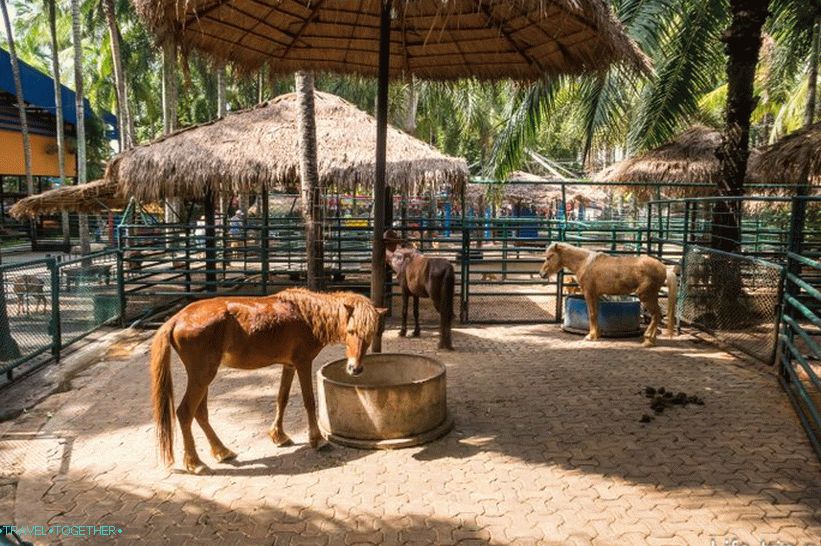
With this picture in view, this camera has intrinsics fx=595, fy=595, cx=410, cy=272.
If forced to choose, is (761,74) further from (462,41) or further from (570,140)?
(462,41)

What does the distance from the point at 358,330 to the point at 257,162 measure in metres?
6.27

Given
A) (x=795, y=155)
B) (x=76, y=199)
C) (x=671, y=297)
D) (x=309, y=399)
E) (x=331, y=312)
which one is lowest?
(x=309, y=399)

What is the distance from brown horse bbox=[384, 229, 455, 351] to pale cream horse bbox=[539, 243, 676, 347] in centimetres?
196

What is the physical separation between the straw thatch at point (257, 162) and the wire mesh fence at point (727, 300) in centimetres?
392

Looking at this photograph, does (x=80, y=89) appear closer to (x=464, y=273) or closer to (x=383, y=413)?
(x=464, y=273)

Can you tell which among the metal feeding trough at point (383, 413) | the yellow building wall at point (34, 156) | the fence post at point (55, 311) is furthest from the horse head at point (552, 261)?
the yellow building wall at point (34, 156)

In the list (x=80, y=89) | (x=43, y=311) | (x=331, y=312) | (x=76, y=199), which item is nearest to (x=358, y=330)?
(x=331, y=312)

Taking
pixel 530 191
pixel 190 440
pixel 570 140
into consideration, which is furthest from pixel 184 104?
pixel 190 440

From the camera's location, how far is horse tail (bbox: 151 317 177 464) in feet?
13.6

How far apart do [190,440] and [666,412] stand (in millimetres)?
4056

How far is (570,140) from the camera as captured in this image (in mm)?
41875

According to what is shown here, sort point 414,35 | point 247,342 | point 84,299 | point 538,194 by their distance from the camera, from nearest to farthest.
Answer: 1. point 247,342
2. point 414,35
3. point 84,299
4. point 538,194

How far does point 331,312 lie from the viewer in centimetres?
455

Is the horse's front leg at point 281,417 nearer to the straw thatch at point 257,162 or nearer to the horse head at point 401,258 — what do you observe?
the horse head at point 401,258
